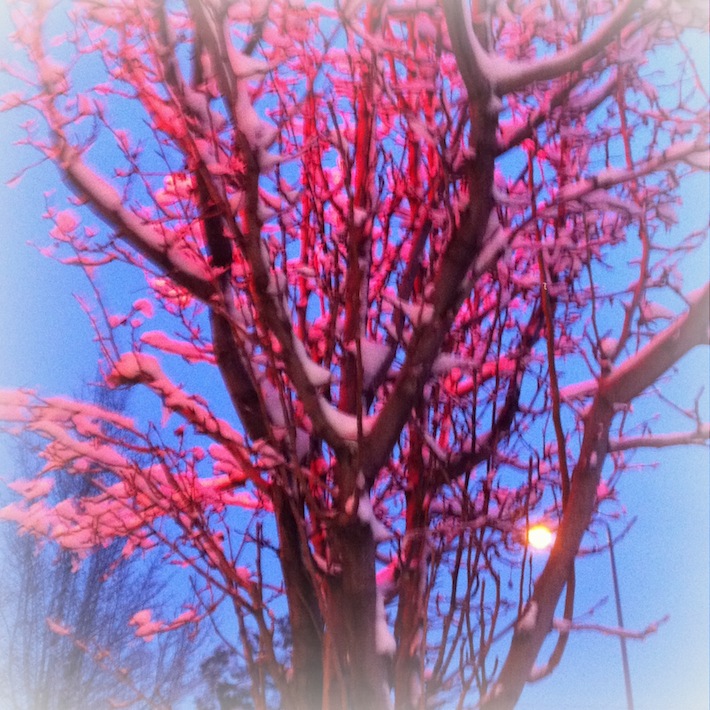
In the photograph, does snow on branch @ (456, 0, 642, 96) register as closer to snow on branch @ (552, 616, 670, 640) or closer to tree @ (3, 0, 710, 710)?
tree @ (3, 0, 710, 710)

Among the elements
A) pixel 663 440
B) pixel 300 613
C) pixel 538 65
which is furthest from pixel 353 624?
pixel 538 65

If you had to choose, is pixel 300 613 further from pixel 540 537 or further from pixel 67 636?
pixel 67 636

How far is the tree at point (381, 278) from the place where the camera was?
2.07 meters

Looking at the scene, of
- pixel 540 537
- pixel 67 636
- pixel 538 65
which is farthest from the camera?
pixel 67 636

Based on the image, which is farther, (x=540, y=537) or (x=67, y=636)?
(x=67, y=636)

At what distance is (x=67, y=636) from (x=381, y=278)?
19.1 feet

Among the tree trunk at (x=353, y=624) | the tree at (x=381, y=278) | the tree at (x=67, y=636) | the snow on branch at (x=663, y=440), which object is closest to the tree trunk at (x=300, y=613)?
the tree at (x=381, y=278)

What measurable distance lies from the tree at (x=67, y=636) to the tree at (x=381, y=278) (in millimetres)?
4343

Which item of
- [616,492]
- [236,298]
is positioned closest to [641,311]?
[616,492]

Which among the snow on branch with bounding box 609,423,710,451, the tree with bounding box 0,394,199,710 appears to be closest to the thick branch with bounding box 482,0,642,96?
the snow on branch with bounding box 609,423,710,451

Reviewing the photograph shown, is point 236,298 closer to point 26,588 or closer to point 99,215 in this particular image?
point 99,215

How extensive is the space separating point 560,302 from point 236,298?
4.71 ft

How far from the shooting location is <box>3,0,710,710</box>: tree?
207 cm

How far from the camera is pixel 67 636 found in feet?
21.8
